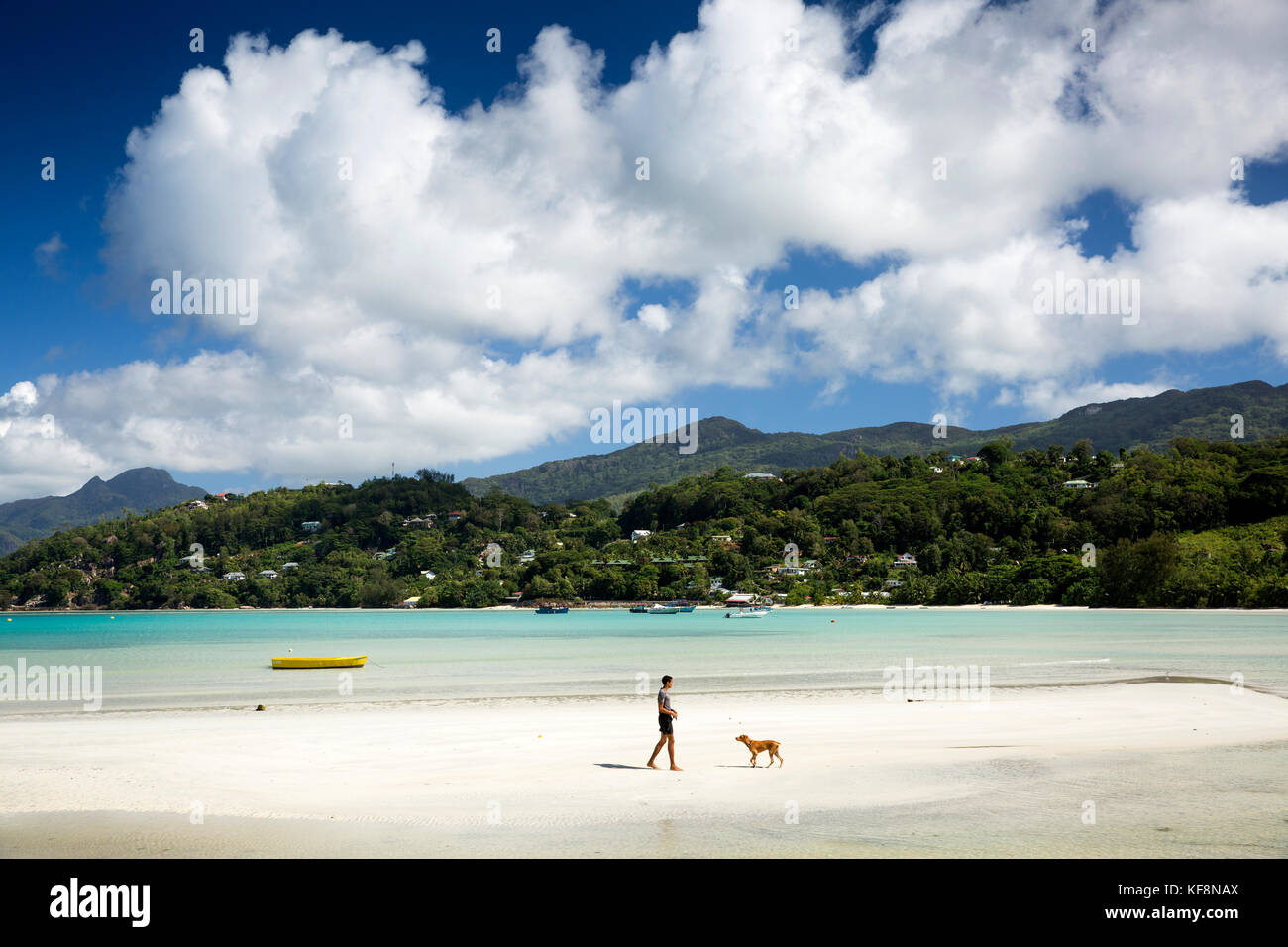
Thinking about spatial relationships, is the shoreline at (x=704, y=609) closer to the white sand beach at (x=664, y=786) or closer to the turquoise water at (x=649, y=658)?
the turquoise water at (x=649, y=658)

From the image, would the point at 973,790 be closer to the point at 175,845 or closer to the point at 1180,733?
the point at 1180,733

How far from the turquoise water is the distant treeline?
2019 cm

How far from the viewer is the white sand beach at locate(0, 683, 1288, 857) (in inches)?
457

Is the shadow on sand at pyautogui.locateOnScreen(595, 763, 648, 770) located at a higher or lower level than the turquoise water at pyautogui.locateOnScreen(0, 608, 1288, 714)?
higher

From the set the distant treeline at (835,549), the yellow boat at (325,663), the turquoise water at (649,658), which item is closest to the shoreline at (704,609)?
the distant treeline at (835,549)

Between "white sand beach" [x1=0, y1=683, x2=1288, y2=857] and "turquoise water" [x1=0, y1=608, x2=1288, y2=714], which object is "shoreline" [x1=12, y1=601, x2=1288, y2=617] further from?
"white sand beach" [x1=0, y1=683, x2=1288, y2=857]

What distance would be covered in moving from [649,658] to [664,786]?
36840 mm

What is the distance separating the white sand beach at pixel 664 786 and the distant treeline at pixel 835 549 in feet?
298

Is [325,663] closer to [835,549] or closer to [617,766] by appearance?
[617,766]

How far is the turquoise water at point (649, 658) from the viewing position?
34.5 m

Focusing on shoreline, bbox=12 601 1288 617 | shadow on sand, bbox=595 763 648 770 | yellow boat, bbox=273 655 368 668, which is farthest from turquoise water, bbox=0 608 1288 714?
shadow on sand, bbox=595 763 648 770
